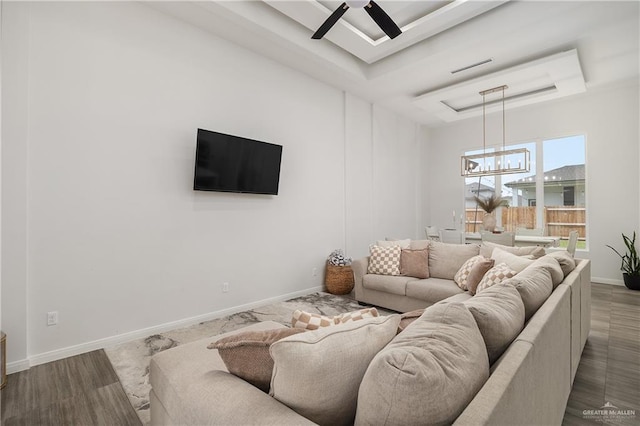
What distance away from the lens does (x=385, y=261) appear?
150 inches

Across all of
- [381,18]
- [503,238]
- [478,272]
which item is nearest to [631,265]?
[503,238]

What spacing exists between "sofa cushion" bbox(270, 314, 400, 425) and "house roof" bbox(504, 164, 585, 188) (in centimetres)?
622

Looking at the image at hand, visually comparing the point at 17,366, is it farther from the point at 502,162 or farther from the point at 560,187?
the point at 560,187

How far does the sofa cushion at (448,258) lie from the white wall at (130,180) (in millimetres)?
1665

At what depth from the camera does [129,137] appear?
114 inches

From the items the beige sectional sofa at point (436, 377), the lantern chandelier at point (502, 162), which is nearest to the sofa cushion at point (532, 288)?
the beige sectional sofa at point (436, 377)

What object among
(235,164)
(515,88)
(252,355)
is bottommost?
(252,355)

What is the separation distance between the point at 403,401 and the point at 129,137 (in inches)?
123

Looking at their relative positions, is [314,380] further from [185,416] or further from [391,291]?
[391,291]

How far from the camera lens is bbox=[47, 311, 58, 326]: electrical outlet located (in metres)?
2.50

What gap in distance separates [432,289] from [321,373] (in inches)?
106

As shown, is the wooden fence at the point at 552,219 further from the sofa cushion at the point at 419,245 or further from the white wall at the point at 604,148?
the sofa cushion at the point at 419,245

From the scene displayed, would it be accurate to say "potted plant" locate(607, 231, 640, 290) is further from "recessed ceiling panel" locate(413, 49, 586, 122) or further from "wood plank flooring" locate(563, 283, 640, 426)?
"recessed ceiling panel" locate(413, 49, 586, 122)

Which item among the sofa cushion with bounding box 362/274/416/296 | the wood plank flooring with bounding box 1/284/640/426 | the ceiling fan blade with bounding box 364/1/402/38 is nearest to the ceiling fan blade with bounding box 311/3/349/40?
the ceiling fan blade with bounding box 364/1/402/38
